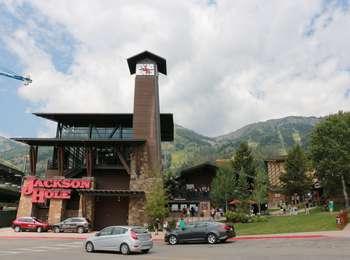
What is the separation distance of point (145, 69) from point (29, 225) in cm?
2379

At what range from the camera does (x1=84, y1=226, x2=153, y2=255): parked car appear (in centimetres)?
2286

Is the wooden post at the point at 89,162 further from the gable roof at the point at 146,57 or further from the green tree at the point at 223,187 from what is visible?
the green tree at the point at 223,187

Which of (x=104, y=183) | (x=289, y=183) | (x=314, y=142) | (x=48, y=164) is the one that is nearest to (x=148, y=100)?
(x=104, y=183)

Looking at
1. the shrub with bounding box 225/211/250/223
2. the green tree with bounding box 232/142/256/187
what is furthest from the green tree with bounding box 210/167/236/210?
the green tree with bounding box 232/142/256/187

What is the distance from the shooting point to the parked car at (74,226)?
44597mm

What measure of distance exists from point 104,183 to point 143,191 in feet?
25.6

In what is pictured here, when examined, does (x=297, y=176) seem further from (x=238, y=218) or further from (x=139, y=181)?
(x=139, y=181)

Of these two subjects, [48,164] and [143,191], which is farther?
[48,164]

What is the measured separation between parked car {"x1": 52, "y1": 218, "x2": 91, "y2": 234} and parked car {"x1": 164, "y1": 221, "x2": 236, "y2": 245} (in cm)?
1742

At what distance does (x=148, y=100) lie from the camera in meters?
54.9

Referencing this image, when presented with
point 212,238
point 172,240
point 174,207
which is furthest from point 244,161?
point 212,238

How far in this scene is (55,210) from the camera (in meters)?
49.7

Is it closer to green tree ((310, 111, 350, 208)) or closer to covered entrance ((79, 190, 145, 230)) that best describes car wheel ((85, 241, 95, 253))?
covered entrance ((79, 190, 145, 230))

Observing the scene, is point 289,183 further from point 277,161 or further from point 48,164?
point 48,164
